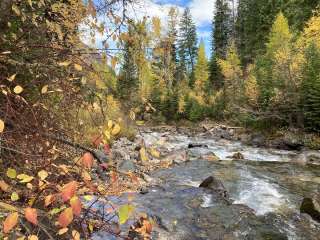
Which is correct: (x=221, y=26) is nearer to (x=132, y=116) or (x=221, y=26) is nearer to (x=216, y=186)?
(x=216, y=186)

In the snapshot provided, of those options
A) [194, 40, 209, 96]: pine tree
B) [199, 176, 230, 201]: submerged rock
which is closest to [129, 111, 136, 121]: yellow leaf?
[199, 176, 230, 201]: submerged rock

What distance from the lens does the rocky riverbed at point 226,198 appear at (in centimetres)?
840

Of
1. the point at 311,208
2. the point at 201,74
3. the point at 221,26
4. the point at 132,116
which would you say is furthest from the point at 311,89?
the point at 221,26

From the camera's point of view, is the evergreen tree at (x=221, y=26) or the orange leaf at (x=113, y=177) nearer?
the orange leaf at (x=113, y=177)

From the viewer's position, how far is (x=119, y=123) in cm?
249

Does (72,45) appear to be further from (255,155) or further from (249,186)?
(255,155)

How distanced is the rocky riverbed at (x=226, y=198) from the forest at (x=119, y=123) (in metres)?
0.07

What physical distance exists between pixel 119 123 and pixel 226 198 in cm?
875

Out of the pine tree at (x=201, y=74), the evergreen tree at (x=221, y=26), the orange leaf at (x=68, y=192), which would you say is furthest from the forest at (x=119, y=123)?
the evergreen tree at (x=221, y=26)

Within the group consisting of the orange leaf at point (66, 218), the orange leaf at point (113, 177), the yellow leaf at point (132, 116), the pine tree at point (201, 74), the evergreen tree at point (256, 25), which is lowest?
the orange leaf at point (66, 218)

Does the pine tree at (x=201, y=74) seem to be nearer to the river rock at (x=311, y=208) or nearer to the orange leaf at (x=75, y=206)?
the river rock at (x=311, y=208)

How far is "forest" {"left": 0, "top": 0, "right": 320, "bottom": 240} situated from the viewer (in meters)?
2.60

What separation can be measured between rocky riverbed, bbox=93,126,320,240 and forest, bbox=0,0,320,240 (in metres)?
0.07

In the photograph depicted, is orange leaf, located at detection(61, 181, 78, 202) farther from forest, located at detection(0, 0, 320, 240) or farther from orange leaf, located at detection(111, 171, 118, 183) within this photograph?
orange leaf, located at detection(111, 171, 118, 183)
